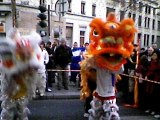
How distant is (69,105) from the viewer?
10.6 metres

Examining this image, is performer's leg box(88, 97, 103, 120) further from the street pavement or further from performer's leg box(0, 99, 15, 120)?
the street pavement

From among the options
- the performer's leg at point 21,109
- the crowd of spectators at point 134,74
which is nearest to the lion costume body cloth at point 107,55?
the performer's leg at point 21,109

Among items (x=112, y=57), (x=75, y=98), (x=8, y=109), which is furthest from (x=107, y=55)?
(x=75, y=98)

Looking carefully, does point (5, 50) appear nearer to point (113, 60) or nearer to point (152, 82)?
point (113, 60)

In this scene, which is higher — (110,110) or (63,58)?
(63,58)

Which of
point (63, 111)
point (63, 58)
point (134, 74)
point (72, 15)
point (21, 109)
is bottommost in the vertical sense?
point (63, 111)

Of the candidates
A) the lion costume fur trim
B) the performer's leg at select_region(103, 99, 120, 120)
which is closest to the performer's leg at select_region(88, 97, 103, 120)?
the performer's leg at select_region(103, 99, 120, 120)

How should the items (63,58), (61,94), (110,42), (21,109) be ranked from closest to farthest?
(110,42) < (21,109) < (61,94) < (63,58)

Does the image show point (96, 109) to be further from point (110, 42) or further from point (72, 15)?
point (72, 15)

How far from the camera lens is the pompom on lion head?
652 centimetres

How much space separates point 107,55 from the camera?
21.6ft

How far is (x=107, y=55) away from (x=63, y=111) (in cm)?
355

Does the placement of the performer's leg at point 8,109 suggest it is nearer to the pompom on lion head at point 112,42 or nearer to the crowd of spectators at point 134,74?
the pompom on lion head at point 112,42

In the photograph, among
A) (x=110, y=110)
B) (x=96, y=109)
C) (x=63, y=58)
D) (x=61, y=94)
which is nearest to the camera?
(x=110, y=110)
